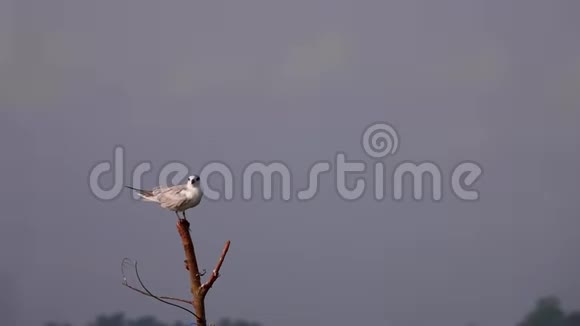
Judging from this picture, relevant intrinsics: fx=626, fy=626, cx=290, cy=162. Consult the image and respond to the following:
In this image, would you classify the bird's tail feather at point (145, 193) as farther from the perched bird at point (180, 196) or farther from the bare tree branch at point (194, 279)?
the bare tree branch at point (194, 279)

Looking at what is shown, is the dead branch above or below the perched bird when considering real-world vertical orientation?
below

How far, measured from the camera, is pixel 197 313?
5.48ft

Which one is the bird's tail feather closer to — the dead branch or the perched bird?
the perched bird

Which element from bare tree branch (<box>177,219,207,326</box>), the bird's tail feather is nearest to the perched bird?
the bird's tail feather

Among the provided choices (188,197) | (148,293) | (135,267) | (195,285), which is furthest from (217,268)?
(188,197)

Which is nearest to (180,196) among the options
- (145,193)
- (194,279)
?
(145,193)

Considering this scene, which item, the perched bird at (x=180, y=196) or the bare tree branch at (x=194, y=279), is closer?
the bare tree branch at (x=194, y=279)

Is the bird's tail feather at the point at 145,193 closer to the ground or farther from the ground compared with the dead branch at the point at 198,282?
farther from the ground

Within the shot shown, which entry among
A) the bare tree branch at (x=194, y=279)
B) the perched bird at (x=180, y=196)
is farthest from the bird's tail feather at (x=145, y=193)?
the bare tree branch at (x=194, y=279)

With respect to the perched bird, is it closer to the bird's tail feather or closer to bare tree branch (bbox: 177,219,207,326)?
the bird's tail feather

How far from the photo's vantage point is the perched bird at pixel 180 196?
226 cm

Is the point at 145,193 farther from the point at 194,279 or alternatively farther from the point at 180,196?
the point at 194,279

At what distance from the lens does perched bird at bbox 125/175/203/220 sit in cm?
226

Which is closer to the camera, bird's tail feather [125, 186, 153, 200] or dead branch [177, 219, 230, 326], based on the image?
dead branch [177, 219, 230, 326]
